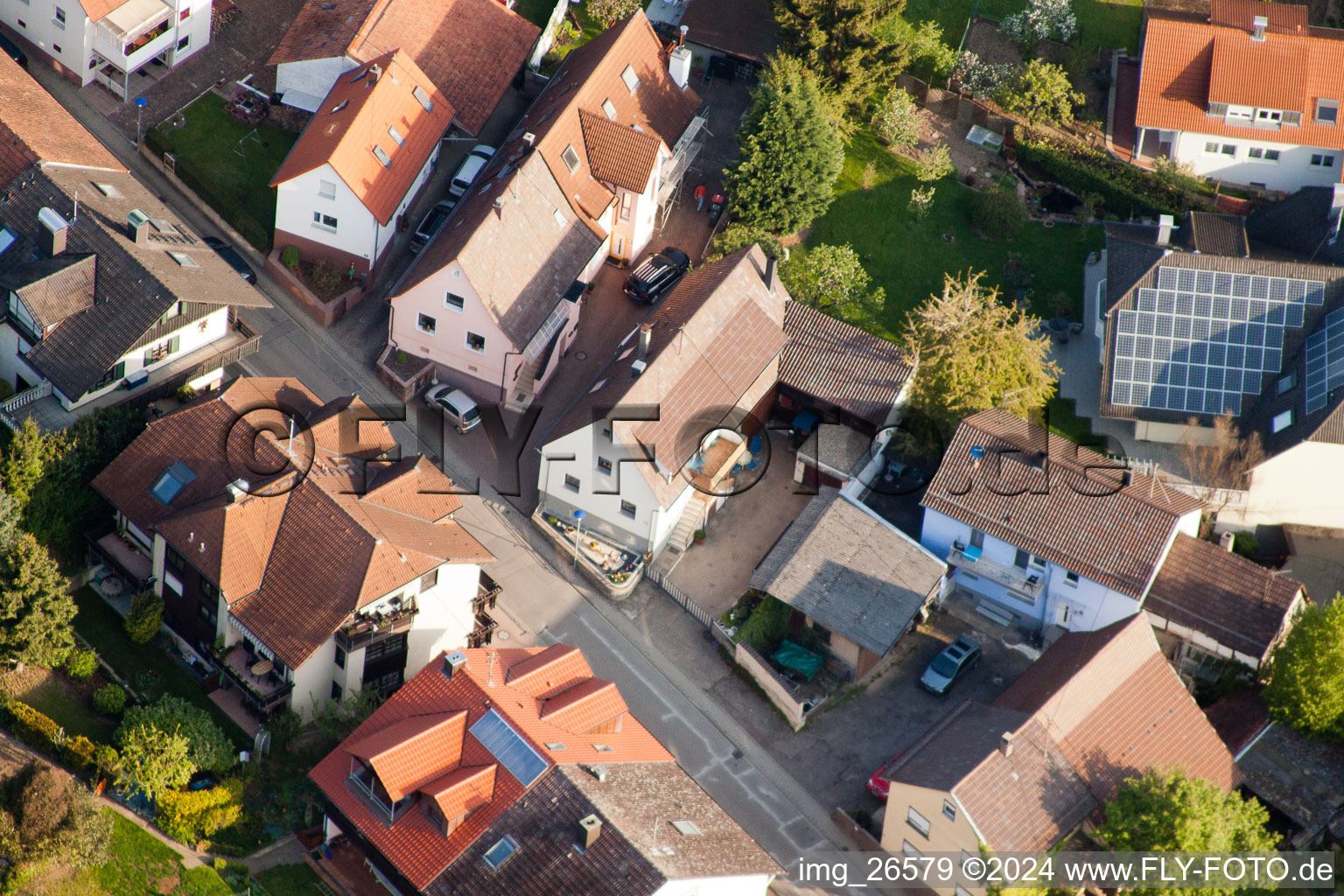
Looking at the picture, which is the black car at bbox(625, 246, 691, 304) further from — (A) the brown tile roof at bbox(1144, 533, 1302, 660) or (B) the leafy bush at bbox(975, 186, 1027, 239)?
(A) the brown tile roof at bbox(1144, 533, 1302, 660)

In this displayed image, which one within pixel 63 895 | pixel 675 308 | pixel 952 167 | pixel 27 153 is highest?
pixel 952 167

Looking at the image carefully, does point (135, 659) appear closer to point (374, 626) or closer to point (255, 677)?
point (255, 677)

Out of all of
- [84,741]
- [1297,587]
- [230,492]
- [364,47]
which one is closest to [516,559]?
[230,492]

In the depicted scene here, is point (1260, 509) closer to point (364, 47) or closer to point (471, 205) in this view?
point (471, 205)

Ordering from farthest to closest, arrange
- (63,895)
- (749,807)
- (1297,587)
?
(1297,587) < (749,807) < (63,895)

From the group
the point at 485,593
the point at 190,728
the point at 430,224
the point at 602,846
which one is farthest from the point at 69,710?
the point at 430,224

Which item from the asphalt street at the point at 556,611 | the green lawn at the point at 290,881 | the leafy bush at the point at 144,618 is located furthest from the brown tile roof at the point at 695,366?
the green lawn at the point at 290,881

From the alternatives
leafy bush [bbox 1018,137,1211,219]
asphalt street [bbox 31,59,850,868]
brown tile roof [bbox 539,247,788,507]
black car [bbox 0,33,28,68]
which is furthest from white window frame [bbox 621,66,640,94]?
black car [bbox 0,33,28,68]
